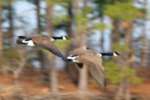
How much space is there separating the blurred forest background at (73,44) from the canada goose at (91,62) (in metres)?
7.03

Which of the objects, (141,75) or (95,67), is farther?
(141,75)

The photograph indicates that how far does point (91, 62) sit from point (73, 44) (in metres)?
8.00

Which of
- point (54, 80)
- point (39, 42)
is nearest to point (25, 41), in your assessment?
point (39, 42)

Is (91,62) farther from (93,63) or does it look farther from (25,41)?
(25,41)

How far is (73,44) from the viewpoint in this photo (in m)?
14.6

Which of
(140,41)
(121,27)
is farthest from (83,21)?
(140,41)

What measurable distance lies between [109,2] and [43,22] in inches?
147

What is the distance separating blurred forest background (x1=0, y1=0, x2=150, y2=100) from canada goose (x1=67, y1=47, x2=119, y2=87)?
23.1 feet

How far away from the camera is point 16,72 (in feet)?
56.2

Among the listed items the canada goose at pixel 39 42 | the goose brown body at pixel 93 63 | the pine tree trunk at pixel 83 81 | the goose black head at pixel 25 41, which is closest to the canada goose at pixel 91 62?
the goose brown body at pixel 93 63

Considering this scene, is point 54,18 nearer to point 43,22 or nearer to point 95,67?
point 43,22

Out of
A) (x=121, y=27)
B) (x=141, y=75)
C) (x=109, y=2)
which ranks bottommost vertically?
(x=141, y=75)

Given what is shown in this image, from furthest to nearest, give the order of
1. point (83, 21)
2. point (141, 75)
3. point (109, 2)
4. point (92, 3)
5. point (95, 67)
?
1. point (141, 75)
2. point (92, 3)
3. point (109, 2)
4. point (83, 21)
5. point (95, 67)

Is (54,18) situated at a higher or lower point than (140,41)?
higher
